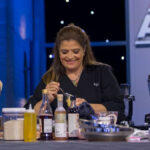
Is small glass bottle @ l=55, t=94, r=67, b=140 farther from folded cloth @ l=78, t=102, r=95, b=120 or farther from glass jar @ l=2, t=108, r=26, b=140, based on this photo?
folded cloth @ l=78, t=102, r=95, b=120

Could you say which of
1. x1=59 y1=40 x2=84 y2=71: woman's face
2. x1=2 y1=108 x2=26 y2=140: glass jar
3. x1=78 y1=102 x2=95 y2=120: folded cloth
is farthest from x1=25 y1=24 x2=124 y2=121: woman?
x1=2 y1=108 x2=26 y2=140: glass jar

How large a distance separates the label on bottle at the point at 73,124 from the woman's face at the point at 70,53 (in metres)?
0.72

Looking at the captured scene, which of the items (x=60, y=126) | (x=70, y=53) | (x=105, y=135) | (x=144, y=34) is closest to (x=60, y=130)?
(x=60, y=126)

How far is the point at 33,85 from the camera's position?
7371mm

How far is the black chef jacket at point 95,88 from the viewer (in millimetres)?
2389

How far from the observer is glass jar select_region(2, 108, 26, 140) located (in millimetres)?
1545

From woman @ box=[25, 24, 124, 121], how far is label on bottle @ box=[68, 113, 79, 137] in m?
0.65

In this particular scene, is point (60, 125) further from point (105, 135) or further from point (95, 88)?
point (95, 88)

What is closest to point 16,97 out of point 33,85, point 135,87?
point 33,85

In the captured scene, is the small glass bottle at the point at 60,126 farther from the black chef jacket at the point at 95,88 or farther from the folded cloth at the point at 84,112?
the black chef jacket at the point at 95,88

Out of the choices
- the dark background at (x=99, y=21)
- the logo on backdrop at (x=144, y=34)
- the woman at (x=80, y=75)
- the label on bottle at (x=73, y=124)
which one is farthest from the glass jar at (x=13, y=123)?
the dark background at (x=99, y=21)

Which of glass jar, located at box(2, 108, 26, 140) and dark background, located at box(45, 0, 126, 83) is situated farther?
dark background, located at box(45, 0, 126, 83)

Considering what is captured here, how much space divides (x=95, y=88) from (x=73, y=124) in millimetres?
813

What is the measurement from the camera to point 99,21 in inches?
296
